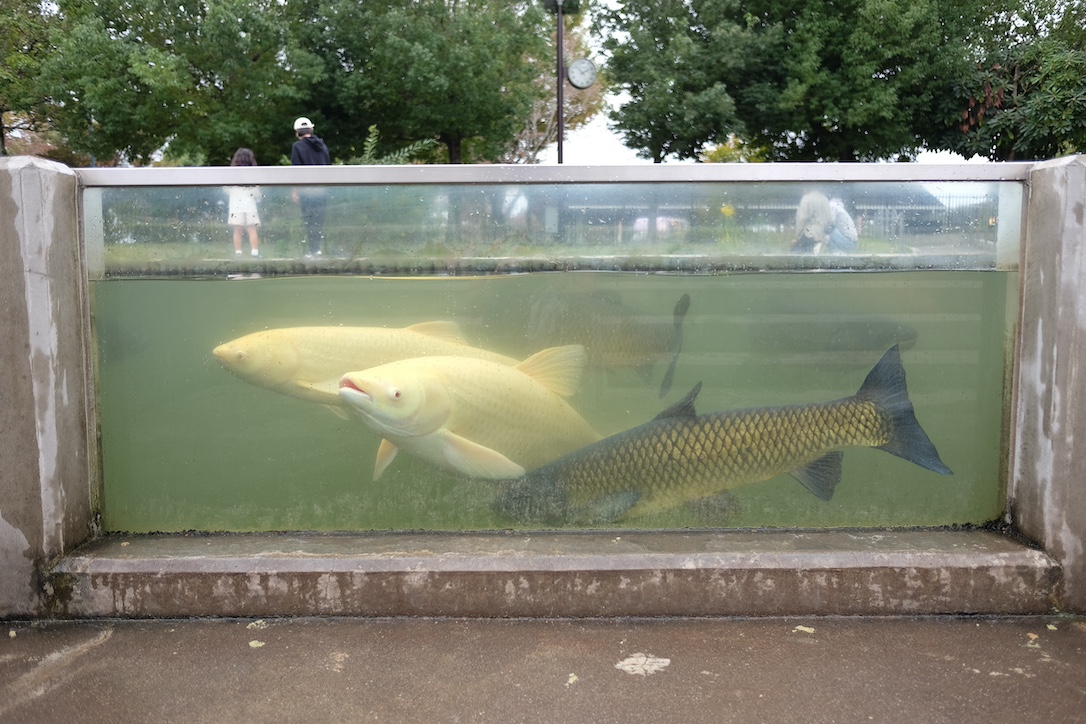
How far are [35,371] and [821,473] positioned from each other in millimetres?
3267

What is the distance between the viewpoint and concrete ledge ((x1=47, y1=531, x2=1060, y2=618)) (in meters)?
3.85

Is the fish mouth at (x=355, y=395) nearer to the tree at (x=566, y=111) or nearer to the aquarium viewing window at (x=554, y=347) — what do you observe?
the aquarium viewing window at (x=554, y=347)

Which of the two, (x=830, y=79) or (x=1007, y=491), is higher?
(x=830, y=79)

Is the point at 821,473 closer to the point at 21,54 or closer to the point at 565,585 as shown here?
the point at 565,585

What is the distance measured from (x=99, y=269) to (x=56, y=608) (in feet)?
4.59

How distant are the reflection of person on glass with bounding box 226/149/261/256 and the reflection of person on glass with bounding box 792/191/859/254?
2.25 m

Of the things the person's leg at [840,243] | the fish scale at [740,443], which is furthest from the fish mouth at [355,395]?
the person's leg at [840,243]

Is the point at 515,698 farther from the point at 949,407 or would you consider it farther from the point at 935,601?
the point at 949,407

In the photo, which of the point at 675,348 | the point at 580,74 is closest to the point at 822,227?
the point at 675,348

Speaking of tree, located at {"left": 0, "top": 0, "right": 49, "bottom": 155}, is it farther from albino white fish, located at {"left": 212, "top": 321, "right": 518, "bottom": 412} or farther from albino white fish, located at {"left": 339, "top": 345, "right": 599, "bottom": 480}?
albino white fish, located at {"left": 339, "top": 345, "right": 599, "bottom": 480}

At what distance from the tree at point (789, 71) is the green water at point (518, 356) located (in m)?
23.7

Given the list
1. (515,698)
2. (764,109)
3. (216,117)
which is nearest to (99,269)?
(515,698)

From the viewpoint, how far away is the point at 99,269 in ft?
13.4

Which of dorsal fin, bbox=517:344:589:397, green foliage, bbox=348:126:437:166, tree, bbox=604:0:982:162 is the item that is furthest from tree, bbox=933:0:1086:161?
dorsal fin, bbox=517:344:589:397
